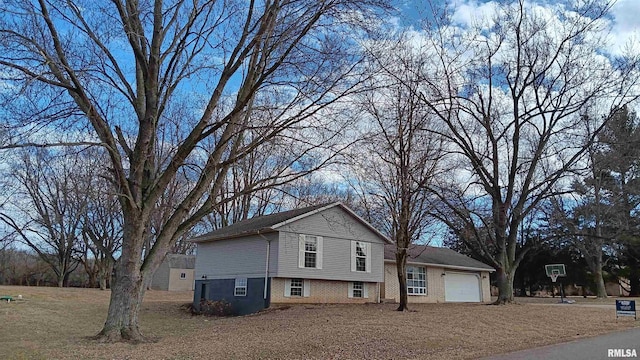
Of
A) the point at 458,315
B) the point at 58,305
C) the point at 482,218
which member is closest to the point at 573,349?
the point at 458,315

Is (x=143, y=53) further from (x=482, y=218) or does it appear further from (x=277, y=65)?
(x=482, y=218)

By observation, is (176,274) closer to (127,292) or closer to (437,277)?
(437,277)

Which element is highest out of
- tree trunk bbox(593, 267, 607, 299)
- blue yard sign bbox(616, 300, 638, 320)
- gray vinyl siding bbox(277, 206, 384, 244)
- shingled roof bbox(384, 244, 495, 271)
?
gray vinyl siding bbox(277, 206, 384, 244)

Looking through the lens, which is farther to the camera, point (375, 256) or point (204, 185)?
point (375, 256)

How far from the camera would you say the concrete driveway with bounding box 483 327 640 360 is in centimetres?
978

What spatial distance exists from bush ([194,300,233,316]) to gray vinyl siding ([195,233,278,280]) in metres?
1.46

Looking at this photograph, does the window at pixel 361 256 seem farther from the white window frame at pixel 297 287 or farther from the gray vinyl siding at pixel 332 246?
the white window frame at pixel 297 287

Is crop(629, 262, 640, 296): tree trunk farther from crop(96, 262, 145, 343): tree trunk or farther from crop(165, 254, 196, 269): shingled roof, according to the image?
crop(96, 262, 145, 343): tree trunk

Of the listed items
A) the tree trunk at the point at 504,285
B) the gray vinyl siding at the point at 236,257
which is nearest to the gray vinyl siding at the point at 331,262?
the gray vinyl siding at the point at 236,257

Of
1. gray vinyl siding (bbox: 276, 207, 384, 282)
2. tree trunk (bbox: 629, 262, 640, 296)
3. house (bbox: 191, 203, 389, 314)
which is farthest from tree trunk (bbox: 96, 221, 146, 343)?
tree trunk (bbox: 629, 262, 640, 296)

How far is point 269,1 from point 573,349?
10.4 metres

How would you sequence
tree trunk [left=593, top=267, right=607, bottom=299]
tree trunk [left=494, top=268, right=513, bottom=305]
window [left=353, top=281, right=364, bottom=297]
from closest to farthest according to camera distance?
tree trunk [left=494, top=268, right=513, bottom=305] → window [left=353, top=281, right=364, bottom=297] → tree trunk [left=593, top=267, right=607, bottom=299]

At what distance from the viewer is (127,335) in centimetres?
1148

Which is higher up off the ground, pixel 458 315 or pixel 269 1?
pixel 269 1
